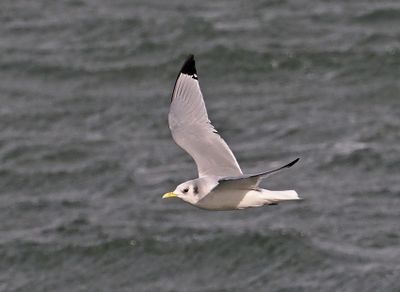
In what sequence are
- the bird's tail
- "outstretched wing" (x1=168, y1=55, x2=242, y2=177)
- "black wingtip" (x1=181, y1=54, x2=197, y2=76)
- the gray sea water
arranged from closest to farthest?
the bird's tail → "outstretched wing" (x1=168, y1=55, x2=242, y2=177) → "black wingtip" (x1=181, y1=54, x2=197, y2=76) → the gray sea water

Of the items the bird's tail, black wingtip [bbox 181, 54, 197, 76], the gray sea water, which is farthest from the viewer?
the gray sea water

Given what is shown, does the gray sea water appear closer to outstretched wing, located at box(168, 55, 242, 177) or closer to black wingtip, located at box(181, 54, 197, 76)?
outstretched wing, located at box(168, 55, 242, 177)

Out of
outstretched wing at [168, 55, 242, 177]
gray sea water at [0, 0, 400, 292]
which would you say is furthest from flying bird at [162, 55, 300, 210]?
gray sea water at [0, 0, 400, 292]

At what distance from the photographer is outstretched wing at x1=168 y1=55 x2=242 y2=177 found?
10.5 m

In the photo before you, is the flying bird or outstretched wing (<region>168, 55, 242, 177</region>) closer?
the flying bird

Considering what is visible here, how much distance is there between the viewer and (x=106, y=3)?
23.3 metres

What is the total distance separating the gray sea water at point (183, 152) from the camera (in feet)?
52.9

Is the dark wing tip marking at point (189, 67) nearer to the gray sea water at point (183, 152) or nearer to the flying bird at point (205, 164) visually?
the flying bird at point (205, 164)

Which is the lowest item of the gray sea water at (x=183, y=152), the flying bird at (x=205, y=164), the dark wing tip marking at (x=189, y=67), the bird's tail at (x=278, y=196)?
the gray sea water at (x=183, y=152)

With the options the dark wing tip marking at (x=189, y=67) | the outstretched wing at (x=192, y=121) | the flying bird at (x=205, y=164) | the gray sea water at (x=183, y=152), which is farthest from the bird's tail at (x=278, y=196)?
the gray sea water at (x=183, y=152)

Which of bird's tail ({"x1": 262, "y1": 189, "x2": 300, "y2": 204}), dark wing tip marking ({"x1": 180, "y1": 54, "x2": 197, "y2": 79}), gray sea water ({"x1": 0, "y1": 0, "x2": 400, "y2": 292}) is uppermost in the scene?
dark wing tip marking ({"x1": 180, "y1": 54, "x2": 197, "y2": 79})

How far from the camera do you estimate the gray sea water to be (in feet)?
52.9

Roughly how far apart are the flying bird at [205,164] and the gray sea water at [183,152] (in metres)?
5.02

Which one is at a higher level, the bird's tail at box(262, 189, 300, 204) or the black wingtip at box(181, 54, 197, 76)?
the black wingtip at box(181, 54, 197, 76)
